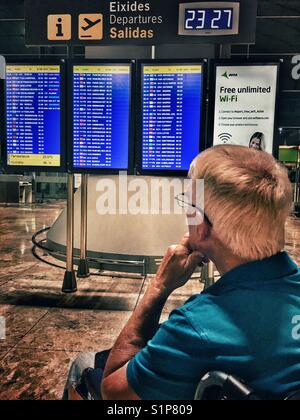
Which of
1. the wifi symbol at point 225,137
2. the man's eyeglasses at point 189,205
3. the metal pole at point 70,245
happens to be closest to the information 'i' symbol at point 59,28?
the metal pole at point 70,245

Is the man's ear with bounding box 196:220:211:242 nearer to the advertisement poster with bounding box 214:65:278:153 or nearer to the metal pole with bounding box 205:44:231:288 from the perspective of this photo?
the advertisement poster with bounding box 214:65:278:153

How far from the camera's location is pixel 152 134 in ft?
10.4

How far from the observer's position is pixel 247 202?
95 cm

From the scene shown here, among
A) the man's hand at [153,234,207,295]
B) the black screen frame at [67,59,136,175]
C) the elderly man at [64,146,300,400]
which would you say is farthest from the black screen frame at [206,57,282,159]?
the elderly man at [64,146,300,400]

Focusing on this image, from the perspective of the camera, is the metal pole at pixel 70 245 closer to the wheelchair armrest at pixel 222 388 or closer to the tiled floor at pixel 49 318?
the tiled floor at pixel 49 318

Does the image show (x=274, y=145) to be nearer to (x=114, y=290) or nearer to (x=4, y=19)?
(x=114, y=290)

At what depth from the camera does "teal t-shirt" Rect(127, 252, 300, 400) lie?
2.83 ft

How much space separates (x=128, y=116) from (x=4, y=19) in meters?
9.68

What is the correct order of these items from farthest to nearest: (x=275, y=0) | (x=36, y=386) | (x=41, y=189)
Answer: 1. (x=41, y=189)
2. (x=275, y=0)
3. (x=36, y=386)

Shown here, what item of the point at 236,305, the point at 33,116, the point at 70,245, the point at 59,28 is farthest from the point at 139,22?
the point at 236,305

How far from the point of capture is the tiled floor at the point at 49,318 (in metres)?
2.37

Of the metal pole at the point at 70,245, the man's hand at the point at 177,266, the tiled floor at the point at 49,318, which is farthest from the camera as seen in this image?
the metal pole at the point at 70,245

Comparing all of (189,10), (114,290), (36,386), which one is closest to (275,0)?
(189,10)

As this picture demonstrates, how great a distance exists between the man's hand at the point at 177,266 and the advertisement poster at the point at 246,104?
189 centimetres
